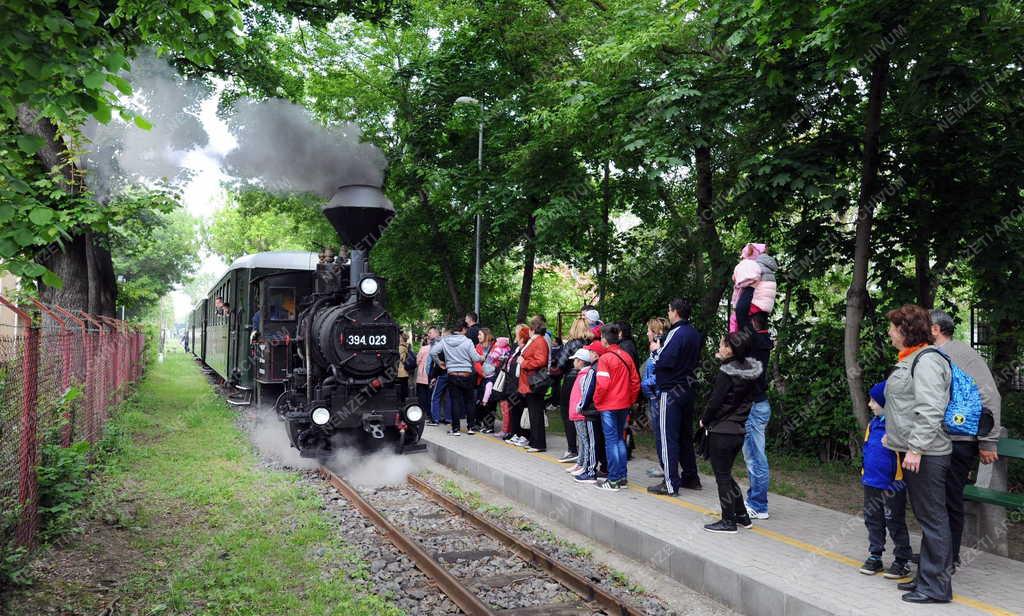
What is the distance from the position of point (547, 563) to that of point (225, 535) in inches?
114

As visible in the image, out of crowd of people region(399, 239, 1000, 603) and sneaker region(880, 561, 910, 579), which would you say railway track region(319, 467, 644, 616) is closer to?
crowd of people region(399, 239, 1000, 603)

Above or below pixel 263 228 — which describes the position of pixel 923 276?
below

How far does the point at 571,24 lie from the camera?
43.3 feet

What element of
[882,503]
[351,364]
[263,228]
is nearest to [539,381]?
[351,364]

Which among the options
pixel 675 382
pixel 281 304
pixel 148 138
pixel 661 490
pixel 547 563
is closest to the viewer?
pixel 547 563

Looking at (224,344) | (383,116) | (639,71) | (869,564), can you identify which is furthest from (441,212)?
(869,564)

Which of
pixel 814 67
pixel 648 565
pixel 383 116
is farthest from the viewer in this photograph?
pixel 383 116

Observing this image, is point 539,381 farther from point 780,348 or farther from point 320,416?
point 780,348

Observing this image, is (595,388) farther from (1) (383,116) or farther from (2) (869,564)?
(1) (383,116)

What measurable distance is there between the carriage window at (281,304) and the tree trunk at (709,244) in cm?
672

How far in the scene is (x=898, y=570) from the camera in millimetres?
4926

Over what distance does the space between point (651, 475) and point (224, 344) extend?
10699mm

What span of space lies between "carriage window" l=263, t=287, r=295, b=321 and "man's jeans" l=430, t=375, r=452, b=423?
2672 millimetres

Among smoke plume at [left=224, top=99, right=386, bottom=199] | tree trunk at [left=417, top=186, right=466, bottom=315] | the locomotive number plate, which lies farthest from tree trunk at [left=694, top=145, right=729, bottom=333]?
tree trunk at [left=417, top=186, right=466, bottom=315]
